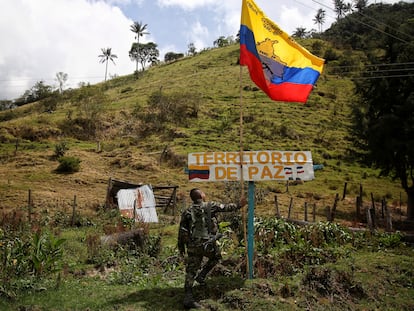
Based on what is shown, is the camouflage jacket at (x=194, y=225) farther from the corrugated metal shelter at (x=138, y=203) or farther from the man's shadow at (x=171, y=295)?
the corrugated metal shelter at (x=138, y=203)

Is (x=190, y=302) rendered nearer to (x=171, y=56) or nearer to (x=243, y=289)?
(x=243, y=289)

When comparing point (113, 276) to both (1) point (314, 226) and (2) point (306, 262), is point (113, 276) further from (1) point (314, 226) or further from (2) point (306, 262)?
(1) point (314, 226)

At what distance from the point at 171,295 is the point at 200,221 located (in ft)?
4.32

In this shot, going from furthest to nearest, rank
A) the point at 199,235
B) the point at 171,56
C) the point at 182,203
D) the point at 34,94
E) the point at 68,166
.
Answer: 1. the point at 171,56
2. the point at 34,94
3. the point at 68,166
4. the point at 182,203
5. the point at 199,235

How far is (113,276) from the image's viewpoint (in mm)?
7191

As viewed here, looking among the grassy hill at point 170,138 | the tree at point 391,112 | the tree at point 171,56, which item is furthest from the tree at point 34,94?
the tree at point 391,112

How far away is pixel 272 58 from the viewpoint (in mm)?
6844

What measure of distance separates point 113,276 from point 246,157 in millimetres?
3304

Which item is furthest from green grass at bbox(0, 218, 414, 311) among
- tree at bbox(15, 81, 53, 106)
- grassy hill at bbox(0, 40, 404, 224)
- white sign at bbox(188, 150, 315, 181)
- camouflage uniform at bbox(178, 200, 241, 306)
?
tree at bbox(15, 81, 53, 106)

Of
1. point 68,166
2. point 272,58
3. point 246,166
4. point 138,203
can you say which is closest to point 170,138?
point 68,166

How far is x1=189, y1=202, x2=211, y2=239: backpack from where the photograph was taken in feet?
19.1

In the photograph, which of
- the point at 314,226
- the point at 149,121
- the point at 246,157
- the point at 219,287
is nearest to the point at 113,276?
the point at 219,287

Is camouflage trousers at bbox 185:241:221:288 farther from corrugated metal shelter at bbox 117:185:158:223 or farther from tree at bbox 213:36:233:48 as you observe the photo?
tree at bbox 213:36:233:48

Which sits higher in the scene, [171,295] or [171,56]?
[171,56]
